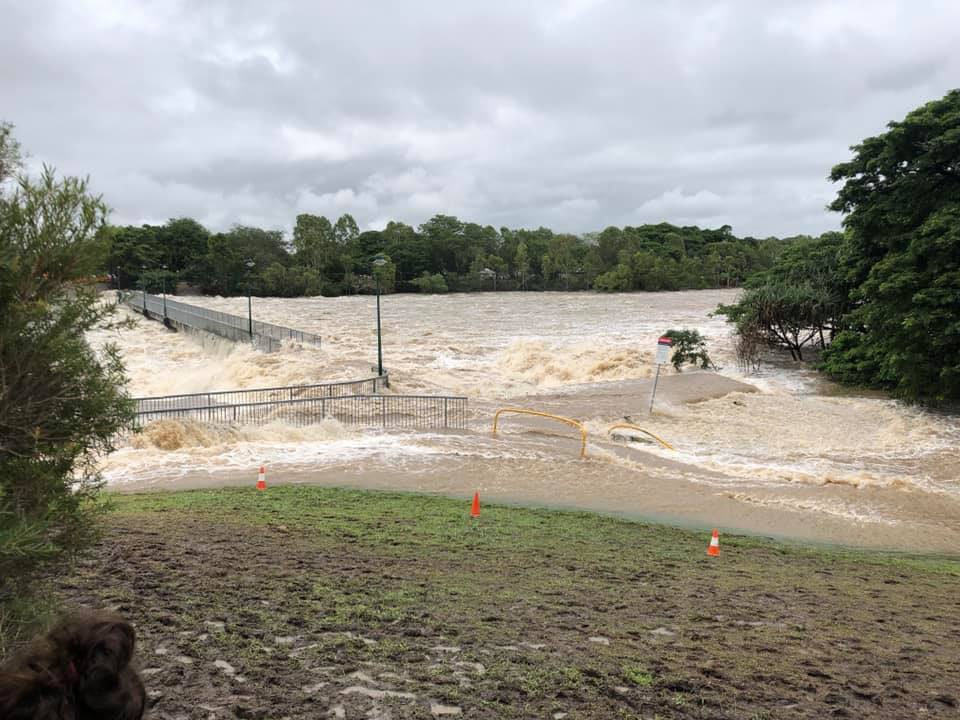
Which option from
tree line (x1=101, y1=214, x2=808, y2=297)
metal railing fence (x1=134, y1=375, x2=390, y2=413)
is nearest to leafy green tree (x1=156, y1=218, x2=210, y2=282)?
tree line (x1=101, y1=214, x2=808, y2=297)

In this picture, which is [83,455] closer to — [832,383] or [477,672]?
[477,672]

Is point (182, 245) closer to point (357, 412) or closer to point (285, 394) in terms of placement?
point (285, 394)

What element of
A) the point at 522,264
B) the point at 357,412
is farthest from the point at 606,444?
the point at 522,264

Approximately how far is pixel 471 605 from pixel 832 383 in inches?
1280

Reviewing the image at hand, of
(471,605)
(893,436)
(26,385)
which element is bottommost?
(893,436)

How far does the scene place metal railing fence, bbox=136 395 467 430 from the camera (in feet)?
75.8

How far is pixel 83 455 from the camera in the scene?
16.5 ft

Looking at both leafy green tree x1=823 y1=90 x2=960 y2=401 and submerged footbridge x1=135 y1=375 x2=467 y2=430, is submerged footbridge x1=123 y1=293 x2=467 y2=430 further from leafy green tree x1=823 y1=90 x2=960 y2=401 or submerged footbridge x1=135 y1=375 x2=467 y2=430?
leafy green tree x1=823 y1=90 x2=960 y2=401

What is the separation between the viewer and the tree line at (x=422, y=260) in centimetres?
9812

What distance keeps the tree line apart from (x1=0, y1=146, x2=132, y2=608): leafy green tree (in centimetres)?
9120

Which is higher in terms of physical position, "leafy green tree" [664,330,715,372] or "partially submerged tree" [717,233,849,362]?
"partially submerged tree" [717,233,849,362]

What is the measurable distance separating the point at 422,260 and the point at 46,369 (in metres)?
108

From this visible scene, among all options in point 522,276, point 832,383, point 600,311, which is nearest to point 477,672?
point 832,383

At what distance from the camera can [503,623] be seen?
6.16 m
